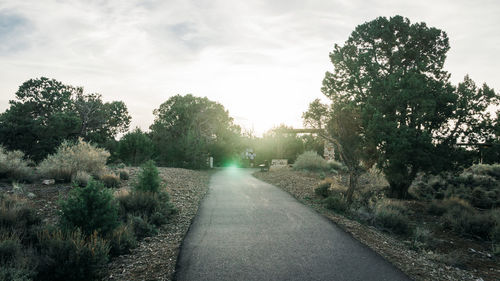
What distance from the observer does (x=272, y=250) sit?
19.0 feet

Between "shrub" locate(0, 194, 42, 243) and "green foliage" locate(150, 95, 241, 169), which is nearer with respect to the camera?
"shrub" locate(0, 194, 42, 243)

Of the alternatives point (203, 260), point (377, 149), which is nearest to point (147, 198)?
point (203, 260)

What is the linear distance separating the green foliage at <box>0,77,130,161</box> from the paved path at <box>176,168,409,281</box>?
2512 cm

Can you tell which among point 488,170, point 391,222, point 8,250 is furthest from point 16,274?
point 488,170

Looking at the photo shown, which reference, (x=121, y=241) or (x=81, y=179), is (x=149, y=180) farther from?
(x=121, y=241)

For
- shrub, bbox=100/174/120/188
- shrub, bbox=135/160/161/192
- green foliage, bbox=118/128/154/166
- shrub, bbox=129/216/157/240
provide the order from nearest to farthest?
1. shrub, bbox=129/216/157/240
2. shrub, bbox=135/160/161/192
3. shrub, bbox=100/174/120/188
4. green foliage, bbox=118/128/154/166

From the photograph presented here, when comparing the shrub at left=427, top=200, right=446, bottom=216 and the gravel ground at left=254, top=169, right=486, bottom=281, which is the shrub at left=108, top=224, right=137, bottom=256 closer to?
the gravel ground at left=254, top=169, right=486, bottom=281

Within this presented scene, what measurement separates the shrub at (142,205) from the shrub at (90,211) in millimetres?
2027

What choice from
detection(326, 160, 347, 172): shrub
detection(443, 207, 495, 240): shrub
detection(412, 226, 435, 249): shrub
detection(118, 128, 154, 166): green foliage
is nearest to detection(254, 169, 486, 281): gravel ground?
detection(412, 226, 435, 249): shrub

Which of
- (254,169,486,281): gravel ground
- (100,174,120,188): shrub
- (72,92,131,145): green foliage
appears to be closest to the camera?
(254,169,486,281): gravel ground

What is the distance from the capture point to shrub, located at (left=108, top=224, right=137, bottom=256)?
18.1 ft

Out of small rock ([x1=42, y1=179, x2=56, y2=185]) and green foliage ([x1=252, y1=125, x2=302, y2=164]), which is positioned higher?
green foliage ([x1=252, y1=125, x2=302, y2=164])

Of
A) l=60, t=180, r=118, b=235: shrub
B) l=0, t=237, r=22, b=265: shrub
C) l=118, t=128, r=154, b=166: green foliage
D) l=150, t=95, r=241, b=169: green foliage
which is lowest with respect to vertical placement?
l=0, t=237, r=22, b=265: shrub

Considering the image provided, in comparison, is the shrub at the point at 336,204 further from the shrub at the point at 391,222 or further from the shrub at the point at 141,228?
the shrub at the point at 141,228
